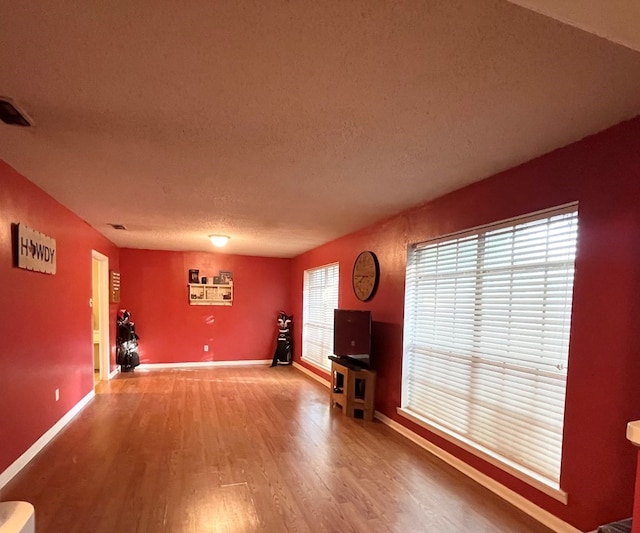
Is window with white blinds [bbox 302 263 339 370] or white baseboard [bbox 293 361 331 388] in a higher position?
window with white blinds [bbox 302 263 339 370]

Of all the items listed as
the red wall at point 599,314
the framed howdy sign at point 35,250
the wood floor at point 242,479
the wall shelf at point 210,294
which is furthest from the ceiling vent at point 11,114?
the wall shelf at point 210,294

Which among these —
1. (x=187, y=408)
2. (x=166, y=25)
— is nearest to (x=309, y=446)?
(x=187, y=408)

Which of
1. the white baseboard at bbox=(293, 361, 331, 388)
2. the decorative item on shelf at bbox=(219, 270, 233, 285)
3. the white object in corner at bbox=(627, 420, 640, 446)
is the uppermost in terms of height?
the white object in corner at bbox=(627, 420, 640, 446)

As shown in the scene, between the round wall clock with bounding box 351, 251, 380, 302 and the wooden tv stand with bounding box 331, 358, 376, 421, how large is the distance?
0.86 m

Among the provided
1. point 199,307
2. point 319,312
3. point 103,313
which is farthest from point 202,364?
point 319,312

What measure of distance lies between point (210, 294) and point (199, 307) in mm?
322

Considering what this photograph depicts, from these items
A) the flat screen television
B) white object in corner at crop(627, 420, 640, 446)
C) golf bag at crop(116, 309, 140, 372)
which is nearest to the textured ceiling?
white object in corner at crop(627, 420, 640, 446)

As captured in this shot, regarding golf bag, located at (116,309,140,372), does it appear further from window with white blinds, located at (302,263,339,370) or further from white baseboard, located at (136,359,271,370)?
window with white blinds, located at (302,263,339,370)

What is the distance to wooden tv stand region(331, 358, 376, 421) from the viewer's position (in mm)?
4012

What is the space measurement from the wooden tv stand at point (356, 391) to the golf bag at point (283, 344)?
2980mm

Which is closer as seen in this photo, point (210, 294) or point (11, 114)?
point (11, 114)

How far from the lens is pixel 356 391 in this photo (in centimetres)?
418

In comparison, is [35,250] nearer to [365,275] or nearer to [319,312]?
[365,275]

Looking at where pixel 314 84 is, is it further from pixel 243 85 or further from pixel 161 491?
pixel 161 491
